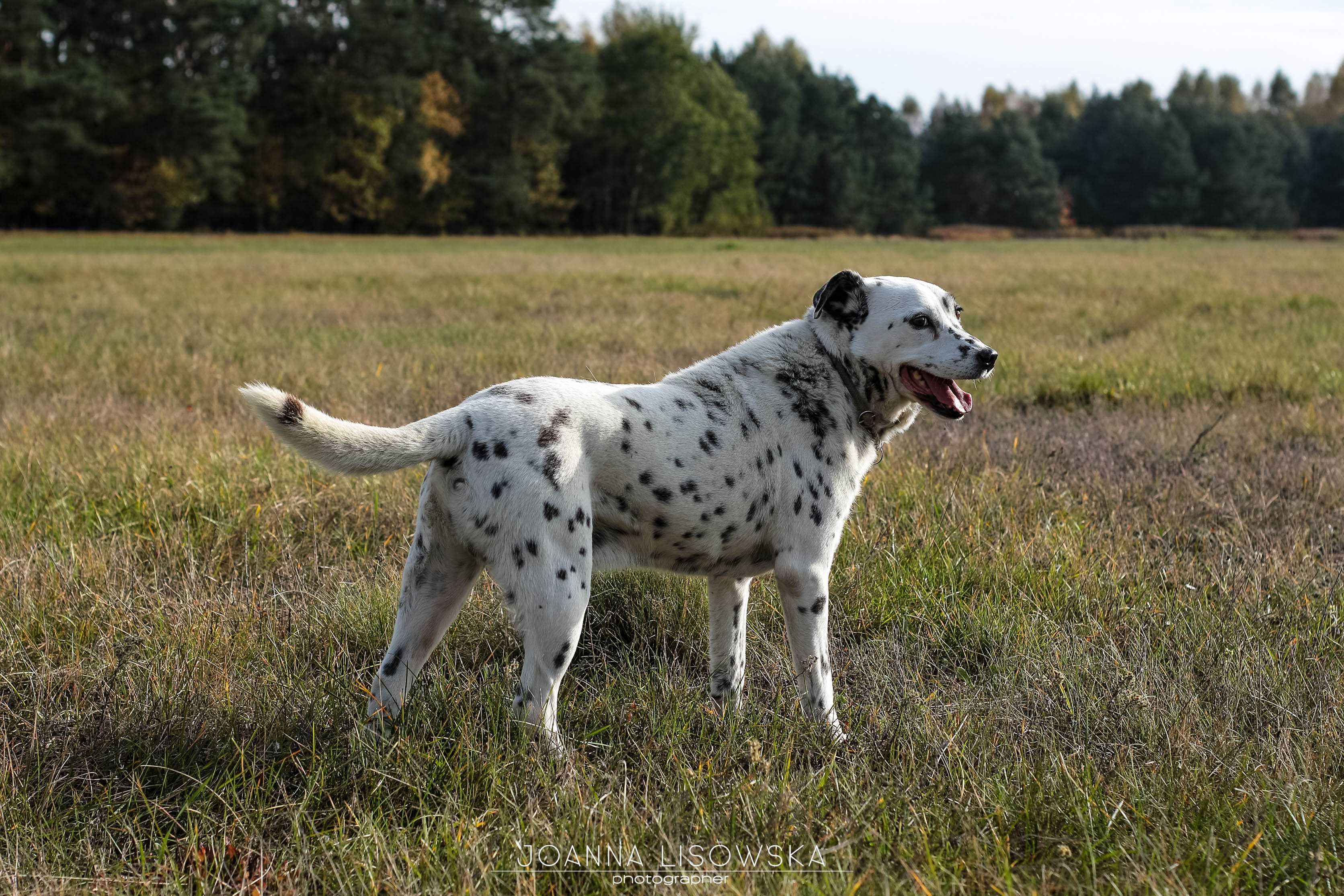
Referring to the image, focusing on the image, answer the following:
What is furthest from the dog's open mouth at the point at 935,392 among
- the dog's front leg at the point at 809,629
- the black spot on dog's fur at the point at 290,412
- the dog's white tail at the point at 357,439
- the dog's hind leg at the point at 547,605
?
the black spot on dog's fur at the point at 290,412

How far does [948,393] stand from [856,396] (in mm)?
343

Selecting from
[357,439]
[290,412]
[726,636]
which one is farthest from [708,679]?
[290,412]

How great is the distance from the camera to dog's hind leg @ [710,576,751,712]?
12.5 feet

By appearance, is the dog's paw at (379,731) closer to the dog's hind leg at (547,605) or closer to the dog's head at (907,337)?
the dog's hind leg at (547,605)

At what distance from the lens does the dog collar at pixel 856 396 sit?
392cm

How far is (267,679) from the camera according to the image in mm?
3498

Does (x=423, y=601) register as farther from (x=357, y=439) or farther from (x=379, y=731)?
(x=357, y=439)

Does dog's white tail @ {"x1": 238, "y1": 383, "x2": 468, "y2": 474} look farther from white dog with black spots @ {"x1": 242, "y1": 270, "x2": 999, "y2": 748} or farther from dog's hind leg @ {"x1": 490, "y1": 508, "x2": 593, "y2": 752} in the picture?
dog's hind leg @ {"x1": 490, "y1": 508, "x2": 593, "y2": 752}

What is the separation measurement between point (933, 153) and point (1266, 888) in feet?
359

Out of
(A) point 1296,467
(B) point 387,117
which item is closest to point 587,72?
(B) point 387,117

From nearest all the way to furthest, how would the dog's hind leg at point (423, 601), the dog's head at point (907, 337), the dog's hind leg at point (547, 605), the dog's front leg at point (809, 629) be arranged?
the dog's hind leg at point (547, 605)
the dog's hind leg at point (423, 601)
the dog's front leg at point (809, 629)
the dog's head at point (907, 337)

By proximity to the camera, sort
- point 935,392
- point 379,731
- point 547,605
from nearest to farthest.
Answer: point 547,605
point 379,731
point 935,392

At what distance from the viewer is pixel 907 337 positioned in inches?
152

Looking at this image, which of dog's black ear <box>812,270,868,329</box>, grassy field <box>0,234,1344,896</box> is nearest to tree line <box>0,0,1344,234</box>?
grassy field <box>0,234,1344,896</box>
